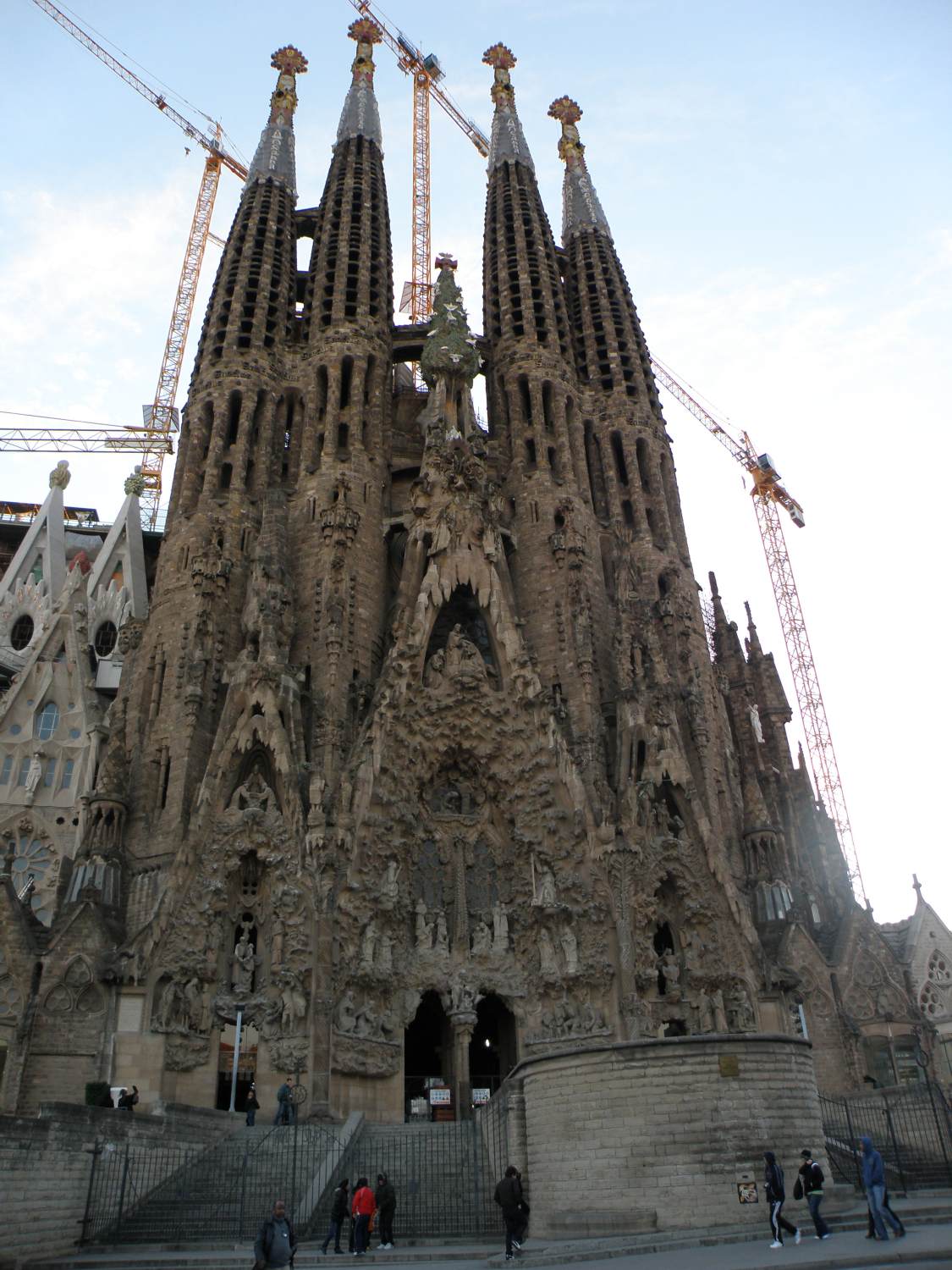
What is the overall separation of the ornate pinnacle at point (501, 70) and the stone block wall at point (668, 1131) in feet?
164

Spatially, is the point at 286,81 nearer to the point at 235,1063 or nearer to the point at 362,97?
the point at 362,97

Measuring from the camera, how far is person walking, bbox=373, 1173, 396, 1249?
1412cm

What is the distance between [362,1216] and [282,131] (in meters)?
45.2

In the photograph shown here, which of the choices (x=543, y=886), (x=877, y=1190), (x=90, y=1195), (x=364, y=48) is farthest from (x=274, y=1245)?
(x=364, y=48)

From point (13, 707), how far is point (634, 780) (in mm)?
21903

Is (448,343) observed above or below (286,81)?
below

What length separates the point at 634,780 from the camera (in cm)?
2911

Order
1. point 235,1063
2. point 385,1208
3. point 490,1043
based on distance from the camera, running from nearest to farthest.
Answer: point 385,1208 → point 235,1063 → point 490,1043

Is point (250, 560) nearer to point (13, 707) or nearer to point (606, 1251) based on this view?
point (13, 707)

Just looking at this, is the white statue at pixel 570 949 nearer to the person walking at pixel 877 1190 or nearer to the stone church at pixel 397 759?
the stone church at pixel 397 759

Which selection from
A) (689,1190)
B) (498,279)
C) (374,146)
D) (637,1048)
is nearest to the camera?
(689,1190)

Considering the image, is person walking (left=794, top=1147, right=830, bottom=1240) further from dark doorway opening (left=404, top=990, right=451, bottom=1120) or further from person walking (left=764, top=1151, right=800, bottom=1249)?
dark doorway opening (left=404, top=990, right=451, bottom=1120)

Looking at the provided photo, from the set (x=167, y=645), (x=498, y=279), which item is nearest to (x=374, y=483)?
(x=167, y=645)

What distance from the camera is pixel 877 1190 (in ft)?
35.8
